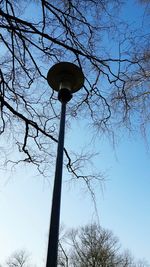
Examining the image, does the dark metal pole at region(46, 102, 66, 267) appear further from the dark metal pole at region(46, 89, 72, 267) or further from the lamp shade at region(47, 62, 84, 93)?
the lamp shade at region(47, 62, 84, 93)

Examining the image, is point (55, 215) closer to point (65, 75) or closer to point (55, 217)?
point (55, 217)

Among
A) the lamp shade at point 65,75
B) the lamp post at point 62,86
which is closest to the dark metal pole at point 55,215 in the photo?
the lamp post at point 62,86

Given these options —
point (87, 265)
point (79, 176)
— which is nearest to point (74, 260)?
point (87, 265)

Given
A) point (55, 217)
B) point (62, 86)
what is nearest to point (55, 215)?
point (55, 217)

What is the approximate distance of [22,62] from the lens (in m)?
6.12

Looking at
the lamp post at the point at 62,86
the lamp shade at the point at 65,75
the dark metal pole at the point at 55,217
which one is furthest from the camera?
the lamp shade at the point at 65,75

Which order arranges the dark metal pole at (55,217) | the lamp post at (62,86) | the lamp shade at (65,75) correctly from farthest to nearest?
the lamp shade at (65,75), the lamp post at (62,86), the dark metal pole at (55,217)

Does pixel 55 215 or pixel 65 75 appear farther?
pixel 65 75

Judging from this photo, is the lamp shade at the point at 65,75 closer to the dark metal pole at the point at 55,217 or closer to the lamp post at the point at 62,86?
the lamp post at the point at 62,86

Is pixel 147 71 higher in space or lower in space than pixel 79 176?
higher

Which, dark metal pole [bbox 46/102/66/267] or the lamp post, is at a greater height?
the lamp post

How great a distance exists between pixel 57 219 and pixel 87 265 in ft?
79.0

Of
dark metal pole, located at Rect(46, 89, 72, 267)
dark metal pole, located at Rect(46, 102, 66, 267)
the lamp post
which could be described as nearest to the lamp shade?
the lamp post

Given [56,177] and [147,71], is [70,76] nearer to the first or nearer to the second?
[56,177]
